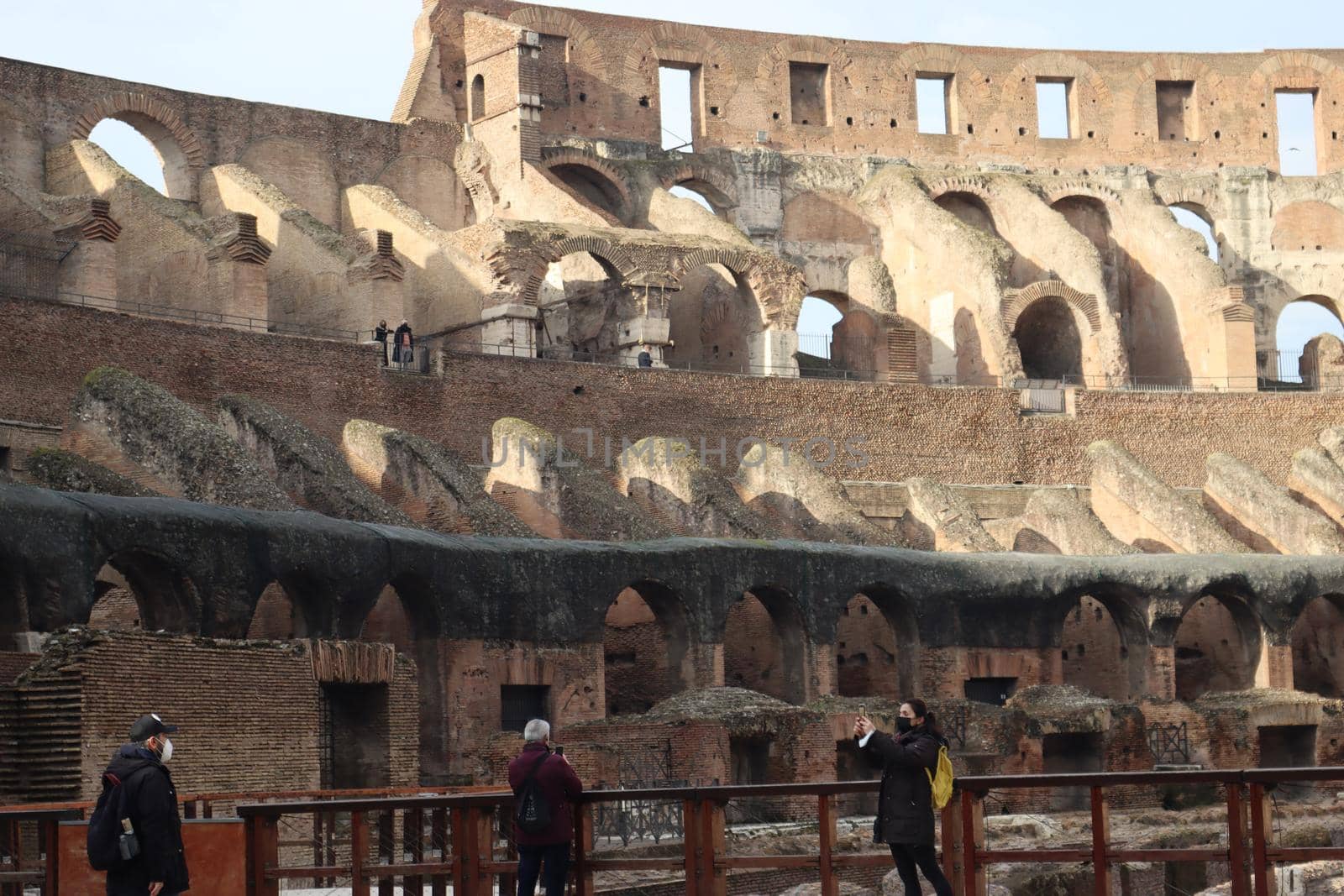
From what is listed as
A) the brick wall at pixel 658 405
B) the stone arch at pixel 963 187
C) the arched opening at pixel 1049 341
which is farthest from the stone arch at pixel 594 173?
the brick wall at pixel 658 405

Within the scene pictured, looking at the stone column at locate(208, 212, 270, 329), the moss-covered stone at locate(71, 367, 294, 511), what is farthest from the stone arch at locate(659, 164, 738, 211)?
the moss-covered stone at locate(71, 367, 294, 511)

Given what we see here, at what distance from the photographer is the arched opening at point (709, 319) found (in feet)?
135

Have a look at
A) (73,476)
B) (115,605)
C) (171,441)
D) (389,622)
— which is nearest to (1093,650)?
(389,622)

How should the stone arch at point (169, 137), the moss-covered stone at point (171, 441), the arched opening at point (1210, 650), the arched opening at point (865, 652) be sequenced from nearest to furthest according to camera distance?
A: the moss-covered stone at point (171, 441) < the arched opening at point (865, 652) < the arched opening at point (1210, 650) < the stone arch at point (169, 137)

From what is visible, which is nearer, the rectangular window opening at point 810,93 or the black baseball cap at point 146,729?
the black baseball cap at point 146,729

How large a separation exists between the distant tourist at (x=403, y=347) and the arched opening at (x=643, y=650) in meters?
6.30

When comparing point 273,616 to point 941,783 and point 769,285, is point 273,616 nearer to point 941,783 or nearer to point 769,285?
point 941,783

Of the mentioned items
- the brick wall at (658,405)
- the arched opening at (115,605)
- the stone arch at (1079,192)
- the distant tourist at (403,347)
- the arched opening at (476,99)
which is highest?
the arched opening at (476,99)

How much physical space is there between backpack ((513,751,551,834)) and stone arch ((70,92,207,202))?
99.4 feet

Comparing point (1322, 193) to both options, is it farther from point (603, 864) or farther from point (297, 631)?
point (603, 864)

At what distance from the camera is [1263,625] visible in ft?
105

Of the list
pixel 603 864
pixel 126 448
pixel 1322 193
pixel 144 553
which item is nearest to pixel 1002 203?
pixel 1322 193

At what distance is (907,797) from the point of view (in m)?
11.0

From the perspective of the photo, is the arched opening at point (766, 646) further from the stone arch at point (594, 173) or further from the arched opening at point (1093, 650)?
the stone arch at point (594, 173)
